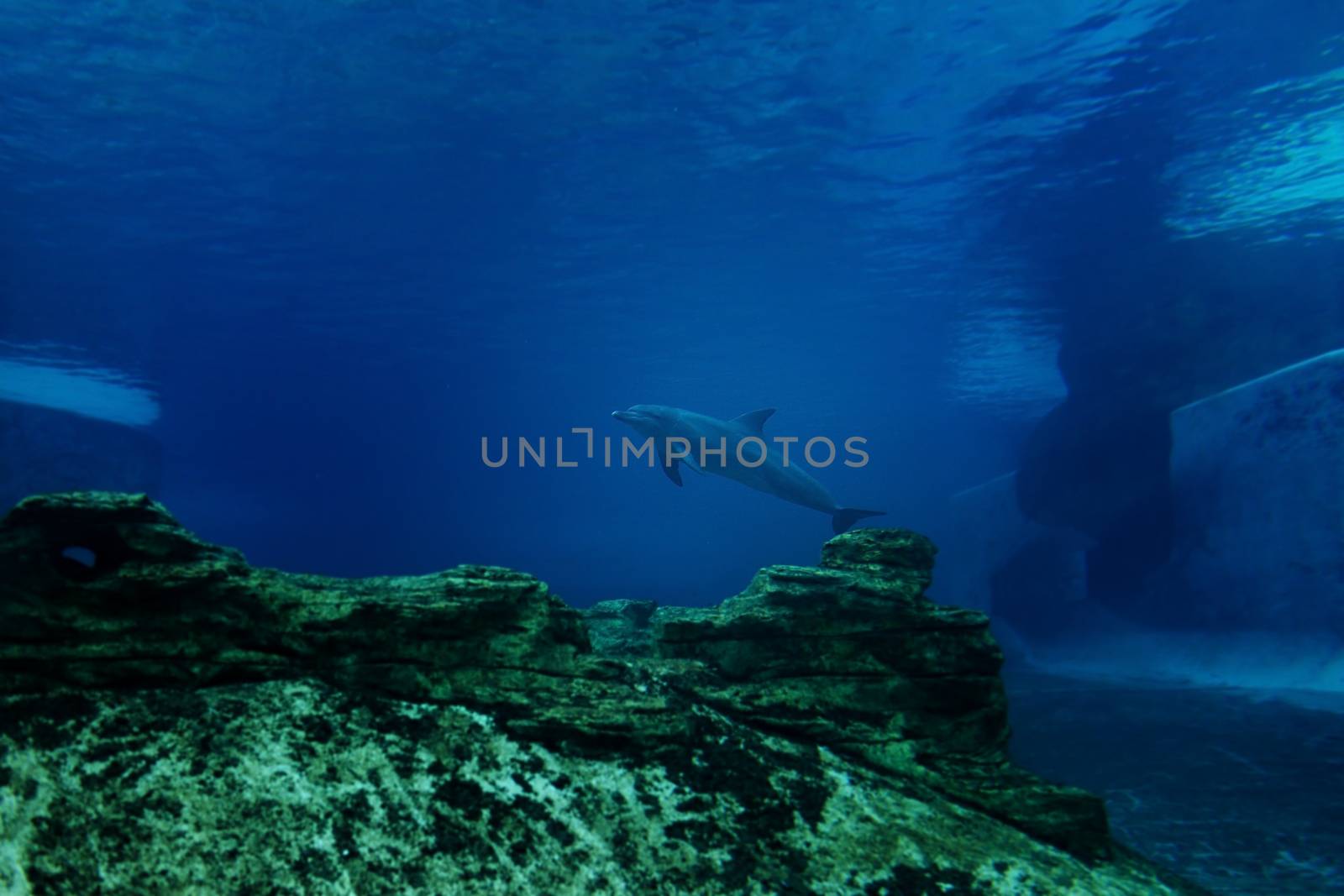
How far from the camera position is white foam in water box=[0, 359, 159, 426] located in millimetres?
24391

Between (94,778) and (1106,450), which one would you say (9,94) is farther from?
(1106,450)

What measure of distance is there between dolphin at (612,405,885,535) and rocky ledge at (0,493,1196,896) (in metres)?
10.7

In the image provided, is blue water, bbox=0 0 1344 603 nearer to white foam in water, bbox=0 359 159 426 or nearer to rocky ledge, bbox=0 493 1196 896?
white foam in water, bbox=0 359 159 426

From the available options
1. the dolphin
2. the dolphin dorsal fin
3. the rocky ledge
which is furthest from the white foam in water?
the rocky ledge

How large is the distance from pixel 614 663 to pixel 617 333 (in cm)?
2382

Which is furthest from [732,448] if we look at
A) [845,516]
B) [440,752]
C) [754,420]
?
[440,752]

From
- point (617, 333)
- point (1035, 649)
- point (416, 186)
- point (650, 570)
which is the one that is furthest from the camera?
point (650, 570)

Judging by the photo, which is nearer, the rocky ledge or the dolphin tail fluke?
the rocky ledge

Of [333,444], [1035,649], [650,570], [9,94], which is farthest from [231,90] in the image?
[650,570]

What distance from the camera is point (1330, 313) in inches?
663

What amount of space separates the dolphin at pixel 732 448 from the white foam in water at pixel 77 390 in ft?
75.1

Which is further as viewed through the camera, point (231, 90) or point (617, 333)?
point (617, 333)

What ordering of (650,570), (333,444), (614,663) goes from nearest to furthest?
(614,663) → (333,444) → (650,570)

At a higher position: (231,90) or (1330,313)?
(231,90)
